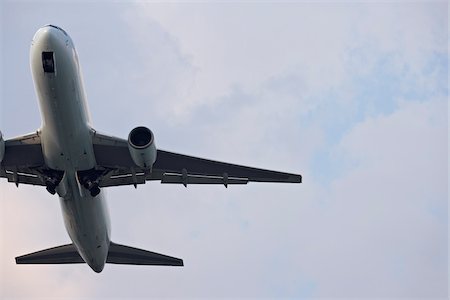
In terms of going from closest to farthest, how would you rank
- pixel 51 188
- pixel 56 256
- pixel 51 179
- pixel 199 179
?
pixel 51 179 → pixel 51 188 → pixel 199 179 → pixel 56 256

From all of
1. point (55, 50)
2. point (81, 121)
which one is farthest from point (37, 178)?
point (55, 50)

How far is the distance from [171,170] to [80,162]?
187 inches

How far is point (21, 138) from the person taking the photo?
34.0 meters

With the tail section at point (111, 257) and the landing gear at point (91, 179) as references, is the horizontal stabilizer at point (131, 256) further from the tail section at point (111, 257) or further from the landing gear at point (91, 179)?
the landing gear at point (91, 179)

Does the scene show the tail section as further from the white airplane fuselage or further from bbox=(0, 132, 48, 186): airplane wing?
bbox=(0, 132, 48, 186): airplane wing

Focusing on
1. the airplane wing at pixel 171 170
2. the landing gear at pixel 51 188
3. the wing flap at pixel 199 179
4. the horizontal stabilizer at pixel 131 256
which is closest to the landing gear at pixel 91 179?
the airplane wing at pixel 171 170

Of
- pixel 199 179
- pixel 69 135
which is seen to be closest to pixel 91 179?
pixel 69 135

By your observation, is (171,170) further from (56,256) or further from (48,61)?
(56,256)

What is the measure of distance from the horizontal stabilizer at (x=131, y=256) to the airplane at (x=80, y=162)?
0.05m

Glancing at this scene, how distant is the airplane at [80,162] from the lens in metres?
30.2

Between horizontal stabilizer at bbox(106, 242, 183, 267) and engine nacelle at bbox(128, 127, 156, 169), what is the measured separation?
902 cm

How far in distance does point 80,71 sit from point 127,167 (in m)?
4.90

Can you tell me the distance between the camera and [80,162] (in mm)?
33188

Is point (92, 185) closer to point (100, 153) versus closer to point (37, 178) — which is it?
point (100, 153)
